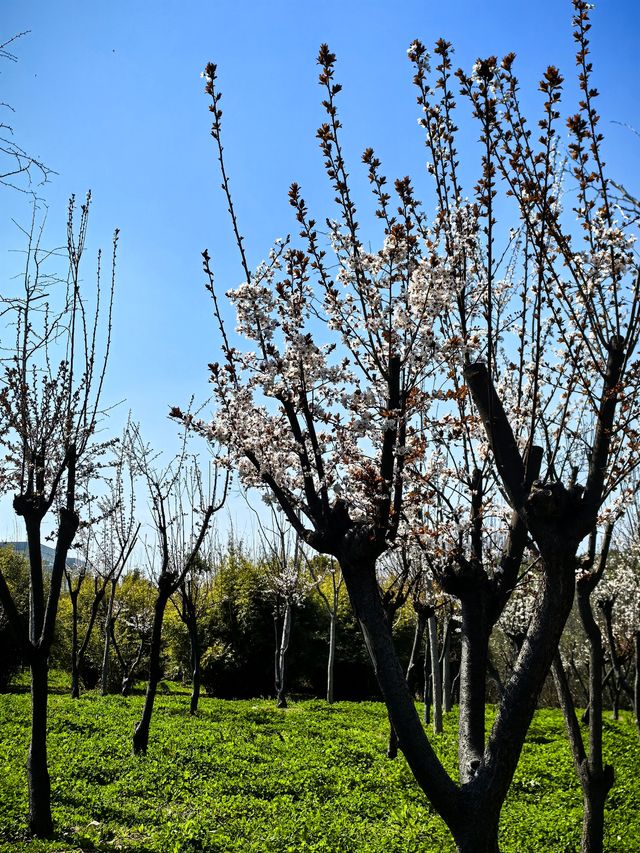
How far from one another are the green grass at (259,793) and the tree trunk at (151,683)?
0.23 meters

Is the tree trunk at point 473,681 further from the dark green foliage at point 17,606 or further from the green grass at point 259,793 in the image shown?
the dark green foliage at point 17,606

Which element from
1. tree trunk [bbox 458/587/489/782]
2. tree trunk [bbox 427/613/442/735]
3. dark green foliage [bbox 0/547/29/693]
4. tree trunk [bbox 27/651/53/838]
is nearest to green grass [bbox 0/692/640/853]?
tree trunk [bbox 27/651/53/838]

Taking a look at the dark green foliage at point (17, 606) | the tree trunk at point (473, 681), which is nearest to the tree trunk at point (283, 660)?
the dark green foliage at point (17, 606)

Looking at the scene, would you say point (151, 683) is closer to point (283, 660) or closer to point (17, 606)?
point (283, 660)

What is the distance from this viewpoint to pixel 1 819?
5.79m

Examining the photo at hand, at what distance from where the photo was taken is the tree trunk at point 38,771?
559 cm

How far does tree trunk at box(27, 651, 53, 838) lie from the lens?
559 centimetres

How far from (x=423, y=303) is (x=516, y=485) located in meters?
1.32

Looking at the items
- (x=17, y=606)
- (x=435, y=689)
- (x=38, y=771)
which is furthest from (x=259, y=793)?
(x=17, y=606)

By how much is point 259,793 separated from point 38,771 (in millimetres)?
2879

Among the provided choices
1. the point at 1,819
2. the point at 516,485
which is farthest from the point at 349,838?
the point at 516,485

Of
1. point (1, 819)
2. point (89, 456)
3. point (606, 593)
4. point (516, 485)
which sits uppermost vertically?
point (89, 456)

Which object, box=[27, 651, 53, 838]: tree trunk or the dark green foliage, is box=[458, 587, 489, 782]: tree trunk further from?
the dark green foliage

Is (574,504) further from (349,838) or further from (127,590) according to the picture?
(127,590)
